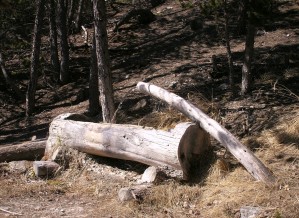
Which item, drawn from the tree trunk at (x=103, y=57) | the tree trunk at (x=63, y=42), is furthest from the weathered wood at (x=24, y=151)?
the tree trunk at (x=63, y=42)

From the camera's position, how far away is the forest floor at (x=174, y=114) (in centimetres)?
673

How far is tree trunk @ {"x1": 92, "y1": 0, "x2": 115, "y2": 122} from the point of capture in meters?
8.89

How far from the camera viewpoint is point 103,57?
9.03m

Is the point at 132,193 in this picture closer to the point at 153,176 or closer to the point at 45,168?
the point at 153,176

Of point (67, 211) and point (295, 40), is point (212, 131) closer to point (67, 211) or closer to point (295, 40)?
point (67, 211)

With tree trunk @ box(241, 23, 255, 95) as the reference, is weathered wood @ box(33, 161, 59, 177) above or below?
below

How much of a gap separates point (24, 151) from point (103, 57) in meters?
2.22

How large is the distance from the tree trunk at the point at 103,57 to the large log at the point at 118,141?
66 cm

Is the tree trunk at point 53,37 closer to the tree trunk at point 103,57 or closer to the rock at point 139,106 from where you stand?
the rock at point 139,106

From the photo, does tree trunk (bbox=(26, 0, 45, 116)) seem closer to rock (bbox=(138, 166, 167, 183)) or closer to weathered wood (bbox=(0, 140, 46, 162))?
weathered wood (bbox=(0, 140, 46, 162))

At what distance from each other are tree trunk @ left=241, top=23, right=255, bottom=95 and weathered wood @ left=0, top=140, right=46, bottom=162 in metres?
4.09

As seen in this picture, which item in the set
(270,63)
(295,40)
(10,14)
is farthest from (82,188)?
(10,14)

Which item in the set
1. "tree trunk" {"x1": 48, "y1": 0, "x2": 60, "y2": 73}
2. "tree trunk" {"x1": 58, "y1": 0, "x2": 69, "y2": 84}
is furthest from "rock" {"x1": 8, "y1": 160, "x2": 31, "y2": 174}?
"tree trunk" {"x1": 58, "y1": 0, "x2": 69, "y2": 84}

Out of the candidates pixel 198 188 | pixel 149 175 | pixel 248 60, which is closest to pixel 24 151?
pixel 149 175
